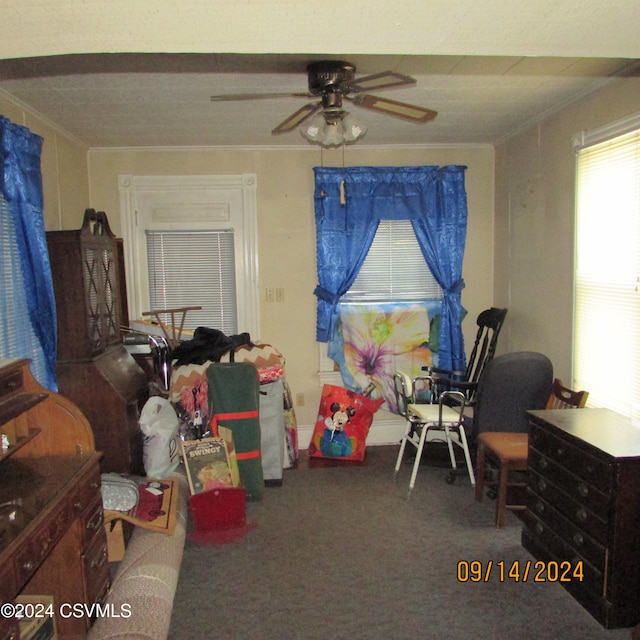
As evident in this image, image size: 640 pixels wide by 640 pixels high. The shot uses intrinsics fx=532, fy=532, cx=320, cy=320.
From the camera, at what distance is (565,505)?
2352mm

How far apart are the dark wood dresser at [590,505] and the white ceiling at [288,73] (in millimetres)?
1509

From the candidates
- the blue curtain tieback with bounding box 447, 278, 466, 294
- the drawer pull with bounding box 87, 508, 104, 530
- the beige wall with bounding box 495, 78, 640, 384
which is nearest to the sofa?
the drawer pull with bounding box 87, 508, 104, 530

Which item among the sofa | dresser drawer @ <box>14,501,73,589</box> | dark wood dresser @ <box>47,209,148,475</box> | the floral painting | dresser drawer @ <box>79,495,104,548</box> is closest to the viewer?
dresser drawer @ <box>14,501,73,589</box>

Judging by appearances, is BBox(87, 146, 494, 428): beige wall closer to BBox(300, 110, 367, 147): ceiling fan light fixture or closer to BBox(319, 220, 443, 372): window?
BBox(319, 220, 443, 372): window

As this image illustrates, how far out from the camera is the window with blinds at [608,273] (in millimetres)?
2709

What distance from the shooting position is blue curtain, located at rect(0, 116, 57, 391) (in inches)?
105

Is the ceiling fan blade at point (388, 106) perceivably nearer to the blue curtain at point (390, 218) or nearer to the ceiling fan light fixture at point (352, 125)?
the ceiling fan light fixture at point (352, 125)

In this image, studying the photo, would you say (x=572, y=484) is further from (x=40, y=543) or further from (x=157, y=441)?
(x=157, y=441)

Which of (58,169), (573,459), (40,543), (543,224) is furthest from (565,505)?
(58,169)

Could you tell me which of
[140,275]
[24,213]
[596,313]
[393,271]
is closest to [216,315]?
[140,275]

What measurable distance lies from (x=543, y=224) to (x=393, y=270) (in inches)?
48.4

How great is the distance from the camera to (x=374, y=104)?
2.45m

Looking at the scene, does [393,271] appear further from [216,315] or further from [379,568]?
[379,568]
